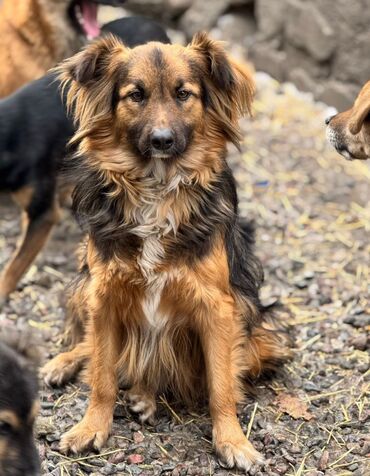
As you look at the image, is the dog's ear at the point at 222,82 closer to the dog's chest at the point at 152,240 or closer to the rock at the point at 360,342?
the dog's chest at the point at 152,240

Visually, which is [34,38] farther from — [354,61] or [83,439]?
[83,439]

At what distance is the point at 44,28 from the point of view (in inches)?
273

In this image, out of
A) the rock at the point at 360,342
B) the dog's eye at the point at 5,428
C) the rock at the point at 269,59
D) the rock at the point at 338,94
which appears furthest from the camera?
the rock at the point at 269,59

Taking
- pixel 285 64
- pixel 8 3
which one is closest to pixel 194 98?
pixel 8 3

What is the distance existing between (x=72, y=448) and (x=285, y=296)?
216 cm

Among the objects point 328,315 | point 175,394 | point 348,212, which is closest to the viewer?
point 175,394

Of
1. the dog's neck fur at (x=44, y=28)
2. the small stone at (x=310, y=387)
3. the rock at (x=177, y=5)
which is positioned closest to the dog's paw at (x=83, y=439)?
the small stone at (x=310, y=387)

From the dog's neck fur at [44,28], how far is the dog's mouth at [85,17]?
12cm

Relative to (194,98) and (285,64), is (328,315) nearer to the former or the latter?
(194,98)

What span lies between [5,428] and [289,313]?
2602 millimetres

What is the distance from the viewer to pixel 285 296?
229 inches

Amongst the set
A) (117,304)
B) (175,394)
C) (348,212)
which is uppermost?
(117,304)

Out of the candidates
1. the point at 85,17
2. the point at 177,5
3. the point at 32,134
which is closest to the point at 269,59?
the point at 177,5

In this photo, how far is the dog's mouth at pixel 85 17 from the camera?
7078 millimetres
